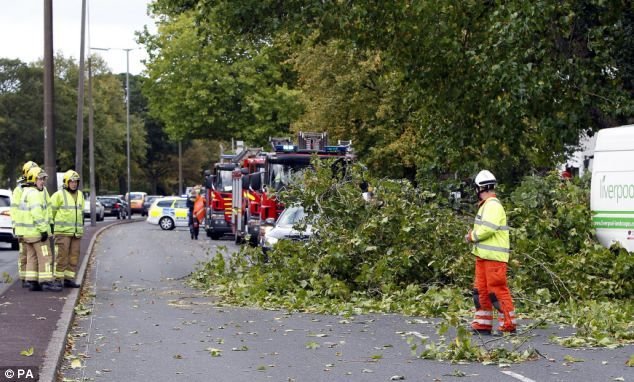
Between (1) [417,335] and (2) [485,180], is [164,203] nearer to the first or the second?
(2) [485,180]

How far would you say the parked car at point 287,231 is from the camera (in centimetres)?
1981

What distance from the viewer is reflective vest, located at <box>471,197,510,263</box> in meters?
13.2

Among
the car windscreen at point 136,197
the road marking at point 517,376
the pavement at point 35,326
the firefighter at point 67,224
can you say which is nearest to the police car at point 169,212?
the pavement at point 35,326

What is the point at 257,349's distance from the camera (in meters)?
12.2

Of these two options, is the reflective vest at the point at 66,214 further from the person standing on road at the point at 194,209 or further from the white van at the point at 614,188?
the person standing on road at the point at 194,209

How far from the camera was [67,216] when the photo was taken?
61.4 feet

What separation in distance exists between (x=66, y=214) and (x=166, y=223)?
33321 millimetres

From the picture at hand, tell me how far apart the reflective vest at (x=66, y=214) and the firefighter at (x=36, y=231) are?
0.86ft

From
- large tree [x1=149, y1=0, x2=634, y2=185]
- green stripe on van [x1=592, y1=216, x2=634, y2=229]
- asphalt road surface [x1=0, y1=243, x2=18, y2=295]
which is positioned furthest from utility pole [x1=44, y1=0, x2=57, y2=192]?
green stripe on van [x1=592, y1=216, x2=634, y2=229]

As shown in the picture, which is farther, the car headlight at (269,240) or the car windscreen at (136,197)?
the car windscreen at (136,197)

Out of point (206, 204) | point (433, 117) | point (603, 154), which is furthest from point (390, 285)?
point (206, 204)

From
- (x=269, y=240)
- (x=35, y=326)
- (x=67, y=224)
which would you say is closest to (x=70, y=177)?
(x=67, y=224)

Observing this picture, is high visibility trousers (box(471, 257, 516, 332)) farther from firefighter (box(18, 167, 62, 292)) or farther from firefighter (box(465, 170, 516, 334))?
firefighter (box(18, 167, 62, 292))

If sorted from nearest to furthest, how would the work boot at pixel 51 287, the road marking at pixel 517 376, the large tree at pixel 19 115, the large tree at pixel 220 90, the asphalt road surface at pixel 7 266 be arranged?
the road marking at pixel 517 376 < the work boot at pixel 51 287 < the asphalt road surface at pixel 7 266 < the large tree at pixel 220 90 < the large tree at pixel 19 115
